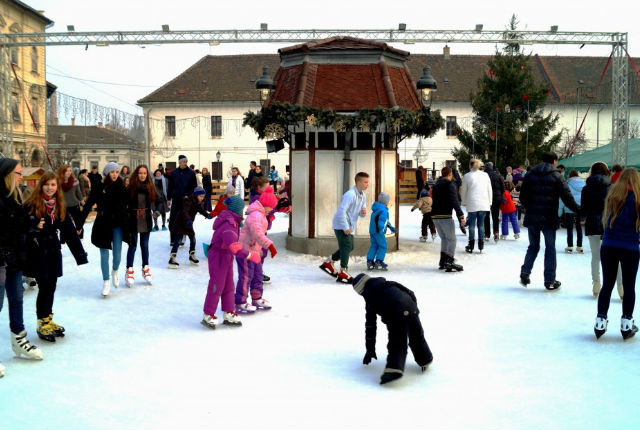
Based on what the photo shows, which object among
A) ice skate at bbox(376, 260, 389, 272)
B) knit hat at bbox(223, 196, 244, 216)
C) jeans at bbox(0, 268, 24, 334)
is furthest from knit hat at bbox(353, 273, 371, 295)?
ice skate at bbox(376, 260, 389, 272)

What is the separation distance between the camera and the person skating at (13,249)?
19.6 feet

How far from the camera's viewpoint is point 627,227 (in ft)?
21.9

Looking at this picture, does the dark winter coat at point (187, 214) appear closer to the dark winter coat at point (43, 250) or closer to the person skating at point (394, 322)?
the dark winter coat at point (43, 250)

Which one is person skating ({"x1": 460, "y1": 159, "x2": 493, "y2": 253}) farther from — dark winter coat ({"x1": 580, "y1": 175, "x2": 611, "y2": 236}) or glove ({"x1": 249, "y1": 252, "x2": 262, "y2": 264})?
glove ({"x1": 249, "y1": 252, "x2": 262, "y2": 264})

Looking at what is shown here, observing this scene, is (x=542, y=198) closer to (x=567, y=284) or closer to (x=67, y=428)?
(x=567, y=284)

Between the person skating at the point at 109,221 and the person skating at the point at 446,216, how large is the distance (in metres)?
5.45

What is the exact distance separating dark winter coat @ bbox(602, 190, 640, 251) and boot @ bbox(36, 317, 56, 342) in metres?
5.99

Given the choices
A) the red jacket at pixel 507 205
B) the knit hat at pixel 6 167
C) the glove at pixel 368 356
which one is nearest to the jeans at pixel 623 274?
the glove at pixel 368 356

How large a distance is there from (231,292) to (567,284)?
219 inches

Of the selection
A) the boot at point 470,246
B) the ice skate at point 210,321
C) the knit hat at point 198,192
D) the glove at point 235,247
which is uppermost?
the knit hat at point 198,192

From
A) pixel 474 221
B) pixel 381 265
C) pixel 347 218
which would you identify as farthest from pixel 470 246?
pixel 347 218

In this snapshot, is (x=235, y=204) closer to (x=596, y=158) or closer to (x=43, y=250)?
(x=43, y=250)

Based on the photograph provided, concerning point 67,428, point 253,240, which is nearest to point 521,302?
point 253,240

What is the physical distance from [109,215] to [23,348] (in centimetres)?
356
